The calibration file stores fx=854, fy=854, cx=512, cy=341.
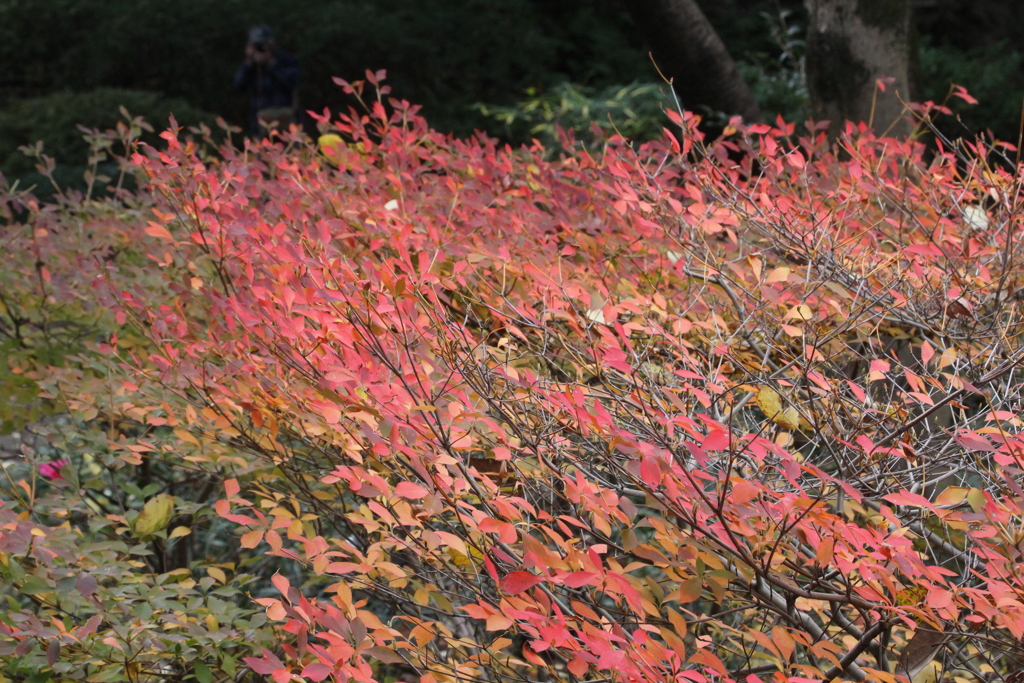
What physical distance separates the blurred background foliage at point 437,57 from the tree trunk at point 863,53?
4.20 metres

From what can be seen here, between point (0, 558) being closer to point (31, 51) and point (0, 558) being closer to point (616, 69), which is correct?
point (616, 69)

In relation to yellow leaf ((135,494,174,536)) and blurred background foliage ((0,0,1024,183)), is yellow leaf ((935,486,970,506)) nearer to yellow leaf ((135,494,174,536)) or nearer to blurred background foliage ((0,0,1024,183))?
yellow leaf ((135,494,174,536))

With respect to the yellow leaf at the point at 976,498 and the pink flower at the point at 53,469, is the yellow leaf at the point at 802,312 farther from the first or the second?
the pink flower at the point at 53,469

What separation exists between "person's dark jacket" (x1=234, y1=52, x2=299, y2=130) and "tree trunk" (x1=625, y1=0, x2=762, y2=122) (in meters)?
4.15

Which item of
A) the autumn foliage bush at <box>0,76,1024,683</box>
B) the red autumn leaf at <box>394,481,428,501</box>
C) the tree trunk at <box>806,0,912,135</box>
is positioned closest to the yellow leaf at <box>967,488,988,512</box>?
the autumn foliage bush at <box>0,76,1024,683</box>

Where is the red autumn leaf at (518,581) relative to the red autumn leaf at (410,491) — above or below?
below

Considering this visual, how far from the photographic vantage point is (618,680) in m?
1.42

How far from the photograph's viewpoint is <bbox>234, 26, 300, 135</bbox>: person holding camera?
8.77 metres

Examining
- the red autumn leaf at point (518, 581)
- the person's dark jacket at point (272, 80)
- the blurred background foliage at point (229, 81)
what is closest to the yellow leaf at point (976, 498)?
the red autumn leaf at point (518, 581)

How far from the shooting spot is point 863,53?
214 inches

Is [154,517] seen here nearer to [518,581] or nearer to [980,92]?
[518,581]

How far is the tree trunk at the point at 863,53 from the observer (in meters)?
5.41

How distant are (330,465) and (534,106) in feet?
29.0

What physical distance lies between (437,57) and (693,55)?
6062 millimetres
